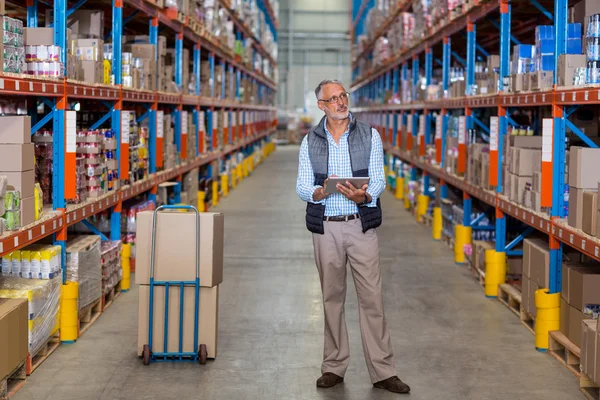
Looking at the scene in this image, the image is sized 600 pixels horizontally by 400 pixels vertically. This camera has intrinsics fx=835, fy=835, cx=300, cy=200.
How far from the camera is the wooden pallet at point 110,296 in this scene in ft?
24.0

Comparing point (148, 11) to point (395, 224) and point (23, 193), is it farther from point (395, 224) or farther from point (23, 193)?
point (395, 224)

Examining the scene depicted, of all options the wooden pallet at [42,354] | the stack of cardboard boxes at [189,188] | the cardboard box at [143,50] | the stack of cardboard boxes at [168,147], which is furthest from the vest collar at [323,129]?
the stack of cardboard boxes at [189,188]

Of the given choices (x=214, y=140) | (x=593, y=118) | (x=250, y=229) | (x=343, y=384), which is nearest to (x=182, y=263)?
(x=343, y=384)

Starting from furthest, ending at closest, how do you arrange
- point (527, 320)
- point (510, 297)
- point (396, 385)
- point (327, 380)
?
point (510, 297)
point (527, 320)
point (327, 380)
point (396, 385)

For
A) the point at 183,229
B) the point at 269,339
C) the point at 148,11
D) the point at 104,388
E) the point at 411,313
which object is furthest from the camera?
the point at 148,11

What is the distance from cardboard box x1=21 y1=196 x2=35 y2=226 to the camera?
5309mm

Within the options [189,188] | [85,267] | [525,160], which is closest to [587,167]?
[525,160]

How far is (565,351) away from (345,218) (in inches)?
79.3

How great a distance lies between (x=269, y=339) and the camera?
6.40 metres

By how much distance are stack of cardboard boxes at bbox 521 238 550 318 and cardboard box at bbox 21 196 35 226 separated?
369cm

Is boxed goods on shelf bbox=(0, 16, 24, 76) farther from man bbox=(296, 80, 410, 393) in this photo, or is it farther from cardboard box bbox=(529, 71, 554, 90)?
→ cardboard box bbox=(529, 71, 554, 90)

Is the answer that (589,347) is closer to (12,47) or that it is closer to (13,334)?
(13,334)

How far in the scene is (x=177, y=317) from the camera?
5.69 metres

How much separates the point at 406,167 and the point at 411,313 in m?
9.74
